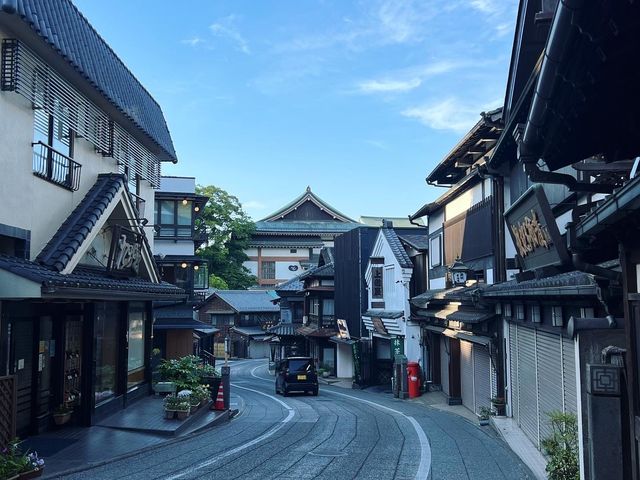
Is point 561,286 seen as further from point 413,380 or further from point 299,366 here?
point 299,366

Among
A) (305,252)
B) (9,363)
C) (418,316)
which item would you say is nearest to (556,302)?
(9,363)

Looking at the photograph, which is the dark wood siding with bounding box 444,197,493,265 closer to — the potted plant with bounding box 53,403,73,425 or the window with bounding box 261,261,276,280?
the potted plant with bounding box 53,403,73,425

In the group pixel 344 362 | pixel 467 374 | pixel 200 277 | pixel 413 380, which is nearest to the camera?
pixel 467 374

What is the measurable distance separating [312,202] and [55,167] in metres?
58.1

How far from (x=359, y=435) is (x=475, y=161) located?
469 inches

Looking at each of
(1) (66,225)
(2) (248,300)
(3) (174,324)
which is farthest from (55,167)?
(2) (248,300)

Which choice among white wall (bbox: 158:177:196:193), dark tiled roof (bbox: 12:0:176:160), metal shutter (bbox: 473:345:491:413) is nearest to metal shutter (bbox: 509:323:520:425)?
metal shutter (bbox: 473:345:491:413)

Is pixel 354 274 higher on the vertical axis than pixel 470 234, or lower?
lower

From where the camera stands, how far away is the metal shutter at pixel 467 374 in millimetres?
20734

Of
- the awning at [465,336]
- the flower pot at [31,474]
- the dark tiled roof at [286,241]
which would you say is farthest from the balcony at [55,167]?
the dark tiled roof at [286,241]

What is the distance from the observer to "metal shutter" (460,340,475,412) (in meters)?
20.7

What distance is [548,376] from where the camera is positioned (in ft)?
40.5

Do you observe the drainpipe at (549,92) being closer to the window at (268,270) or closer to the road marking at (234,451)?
the road marking at (234,451)

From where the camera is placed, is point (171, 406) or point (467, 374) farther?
point (467, 374)
